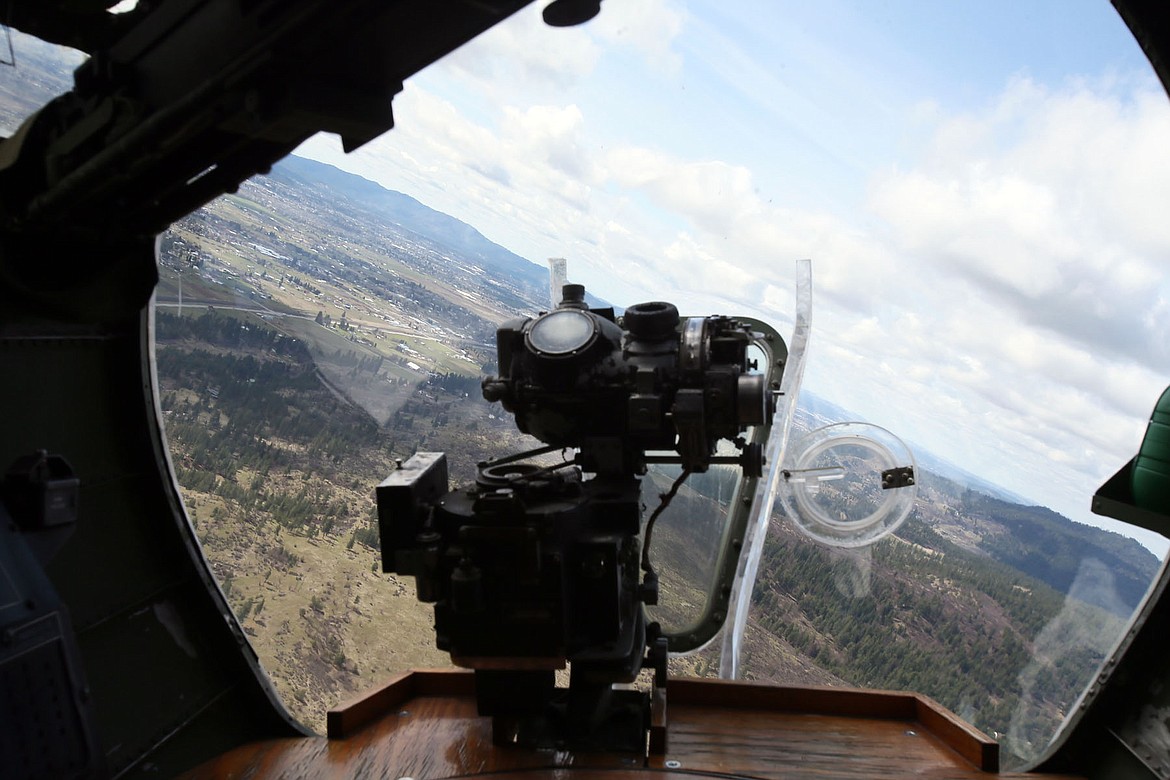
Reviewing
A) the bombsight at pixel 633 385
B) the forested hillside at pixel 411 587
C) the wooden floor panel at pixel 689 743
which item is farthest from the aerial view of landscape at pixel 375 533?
the bombsight at pixel 633 385

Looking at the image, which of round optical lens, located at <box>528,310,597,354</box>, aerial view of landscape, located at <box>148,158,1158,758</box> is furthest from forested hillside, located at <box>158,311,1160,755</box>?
round optical lens, located at <box>528,310,597,354</box>

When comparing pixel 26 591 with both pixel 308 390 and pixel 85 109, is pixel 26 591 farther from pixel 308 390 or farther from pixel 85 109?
pixel 308 390

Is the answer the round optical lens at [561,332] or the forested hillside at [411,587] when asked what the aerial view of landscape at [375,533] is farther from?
the round optical lens at [561,332]

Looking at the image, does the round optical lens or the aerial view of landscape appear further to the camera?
the aerial view of landscape

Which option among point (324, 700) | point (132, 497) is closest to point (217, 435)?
point (132, 497)

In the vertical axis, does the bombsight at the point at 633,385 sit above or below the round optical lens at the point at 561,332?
below

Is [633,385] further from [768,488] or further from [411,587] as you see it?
[411,587]

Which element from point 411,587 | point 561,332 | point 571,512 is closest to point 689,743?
point 571,512

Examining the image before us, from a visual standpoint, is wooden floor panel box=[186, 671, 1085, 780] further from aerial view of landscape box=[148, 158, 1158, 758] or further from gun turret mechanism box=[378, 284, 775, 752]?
aerial view of landscape box=[148, 158, 1158, 758]
